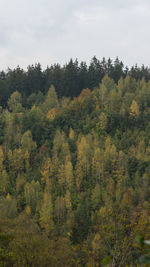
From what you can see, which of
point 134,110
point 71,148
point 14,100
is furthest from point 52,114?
point 134,110

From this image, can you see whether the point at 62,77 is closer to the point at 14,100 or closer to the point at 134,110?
the point at 14,100

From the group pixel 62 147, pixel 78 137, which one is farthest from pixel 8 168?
pixel 78 137

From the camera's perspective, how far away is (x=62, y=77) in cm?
11588

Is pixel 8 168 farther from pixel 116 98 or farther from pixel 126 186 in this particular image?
pixel 116 98

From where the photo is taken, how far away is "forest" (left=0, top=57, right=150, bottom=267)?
63781 mm

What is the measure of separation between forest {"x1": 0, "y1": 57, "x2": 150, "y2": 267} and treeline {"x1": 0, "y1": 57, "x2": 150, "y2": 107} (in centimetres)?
41

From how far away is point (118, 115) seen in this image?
3669 inches

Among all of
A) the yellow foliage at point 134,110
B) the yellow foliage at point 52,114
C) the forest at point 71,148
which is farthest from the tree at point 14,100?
the yellow foliage at point 134,110

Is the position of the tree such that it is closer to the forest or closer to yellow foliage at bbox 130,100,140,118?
the forest

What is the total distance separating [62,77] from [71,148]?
→ 3939 centimetres

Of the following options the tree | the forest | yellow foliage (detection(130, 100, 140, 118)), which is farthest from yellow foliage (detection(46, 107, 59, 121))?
yellow foliage (detection(130, 100, 140, 118))

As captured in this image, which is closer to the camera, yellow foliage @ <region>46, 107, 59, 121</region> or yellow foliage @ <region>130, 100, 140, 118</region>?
yellow foliage @ <region>130, 100, 140, 118</region>

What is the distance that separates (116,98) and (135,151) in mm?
27169

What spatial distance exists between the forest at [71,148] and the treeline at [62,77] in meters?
0.41
